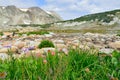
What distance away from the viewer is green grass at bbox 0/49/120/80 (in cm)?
507

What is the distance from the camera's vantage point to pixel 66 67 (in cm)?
529

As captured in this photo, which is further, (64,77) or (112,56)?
(112,56)

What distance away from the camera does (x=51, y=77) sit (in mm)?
4664

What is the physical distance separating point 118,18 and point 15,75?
6251 inches

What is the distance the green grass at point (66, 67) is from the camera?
16.6ft

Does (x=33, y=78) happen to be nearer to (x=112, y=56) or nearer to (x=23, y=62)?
(x=23, y=62)

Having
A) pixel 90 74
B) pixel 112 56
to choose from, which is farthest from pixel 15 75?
pixel 112 56

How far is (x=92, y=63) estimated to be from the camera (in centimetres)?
638

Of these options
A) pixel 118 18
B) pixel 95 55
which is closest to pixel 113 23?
pixel 118 18

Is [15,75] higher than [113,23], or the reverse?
[15,75]

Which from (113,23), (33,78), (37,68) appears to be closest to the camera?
(33,78)

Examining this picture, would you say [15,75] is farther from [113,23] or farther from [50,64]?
[113,23]

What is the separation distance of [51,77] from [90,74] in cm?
122

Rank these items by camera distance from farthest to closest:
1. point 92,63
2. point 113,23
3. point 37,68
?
1. point 113,23
2. point 92,63
3. point 37,68
